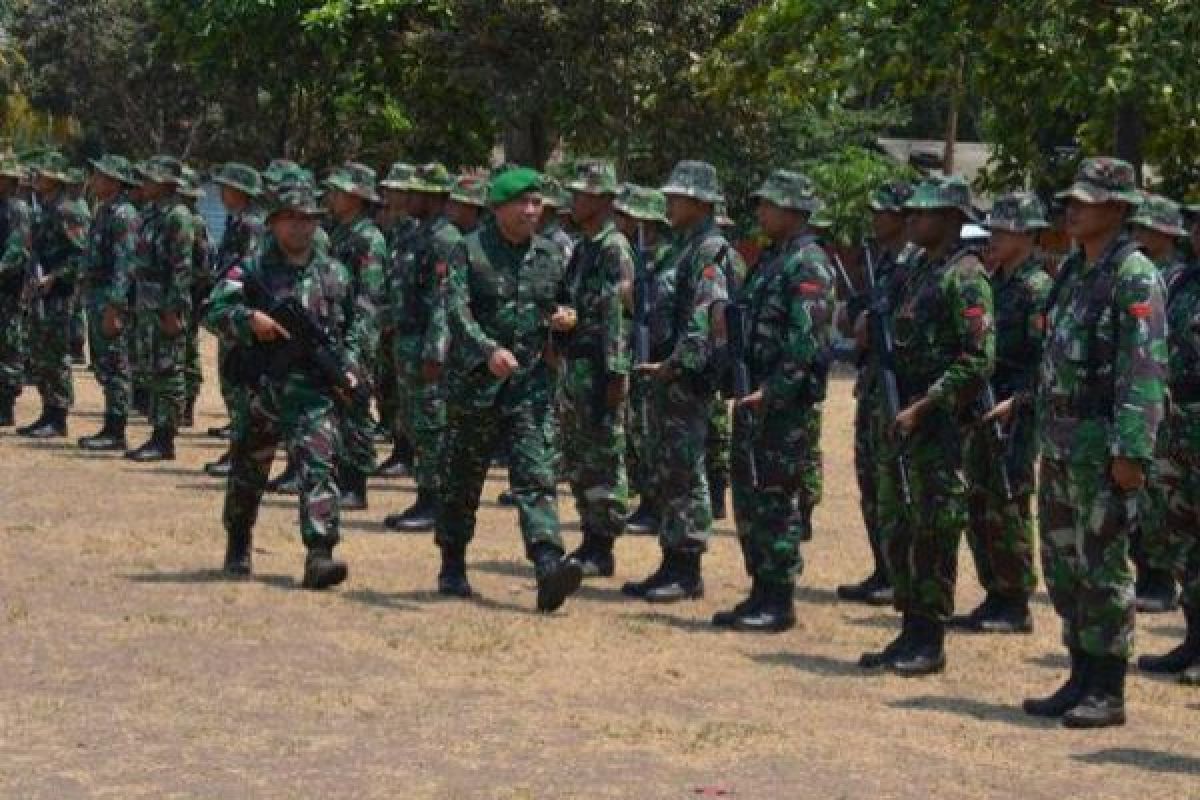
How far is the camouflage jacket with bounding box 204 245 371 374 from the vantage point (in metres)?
11.7

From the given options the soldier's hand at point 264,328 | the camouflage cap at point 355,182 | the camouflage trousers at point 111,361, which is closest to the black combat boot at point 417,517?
the camouflage cap at point 355,182

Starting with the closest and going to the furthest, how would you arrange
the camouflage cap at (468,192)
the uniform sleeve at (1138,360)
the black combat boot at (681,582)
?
the uniform sleeve at (1138,360) → the black combat boot at (681,582) → the camouflage cap at (468,192)

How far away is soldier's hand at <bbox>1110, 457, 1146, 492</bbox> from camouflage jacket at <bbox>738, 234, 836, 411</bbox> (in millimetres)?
2146

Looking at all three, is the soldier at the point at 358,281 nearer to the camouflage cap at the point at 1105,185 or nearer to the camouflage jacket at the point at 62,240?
the camouflage jacket at the point at 62,240

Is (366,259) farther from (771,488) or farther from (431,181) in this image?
(771,488)

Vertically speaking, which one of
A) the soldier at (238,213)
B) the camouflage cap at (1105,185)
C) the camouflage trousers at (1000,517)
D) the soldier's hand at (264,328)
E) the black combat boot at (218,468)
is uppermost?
the camouflage cap at (1105,185)

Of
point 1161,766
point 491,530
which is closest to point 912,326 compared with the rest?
point 1161,766

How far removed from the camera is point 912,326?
1030 centimetres

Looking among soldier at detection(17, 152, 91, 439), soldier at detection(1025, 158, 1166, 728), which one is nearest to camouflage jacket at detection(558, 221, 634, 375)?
soldier at detection(1025, 158, 1166, 728)

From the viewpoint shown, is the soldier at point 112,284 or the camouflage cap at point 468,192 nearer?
the camouflage cap at point 468,192

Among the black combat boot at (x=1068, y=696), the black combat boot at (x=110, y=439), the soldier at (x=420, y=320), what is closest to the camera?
the black combat boot at (x=1068, y=696)

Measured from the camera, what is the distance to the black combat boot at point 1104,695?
930 centimetres

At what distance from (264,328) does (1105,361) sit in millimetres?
4297

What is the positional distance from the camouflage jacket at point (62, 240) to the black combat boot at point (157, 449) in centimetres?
155
